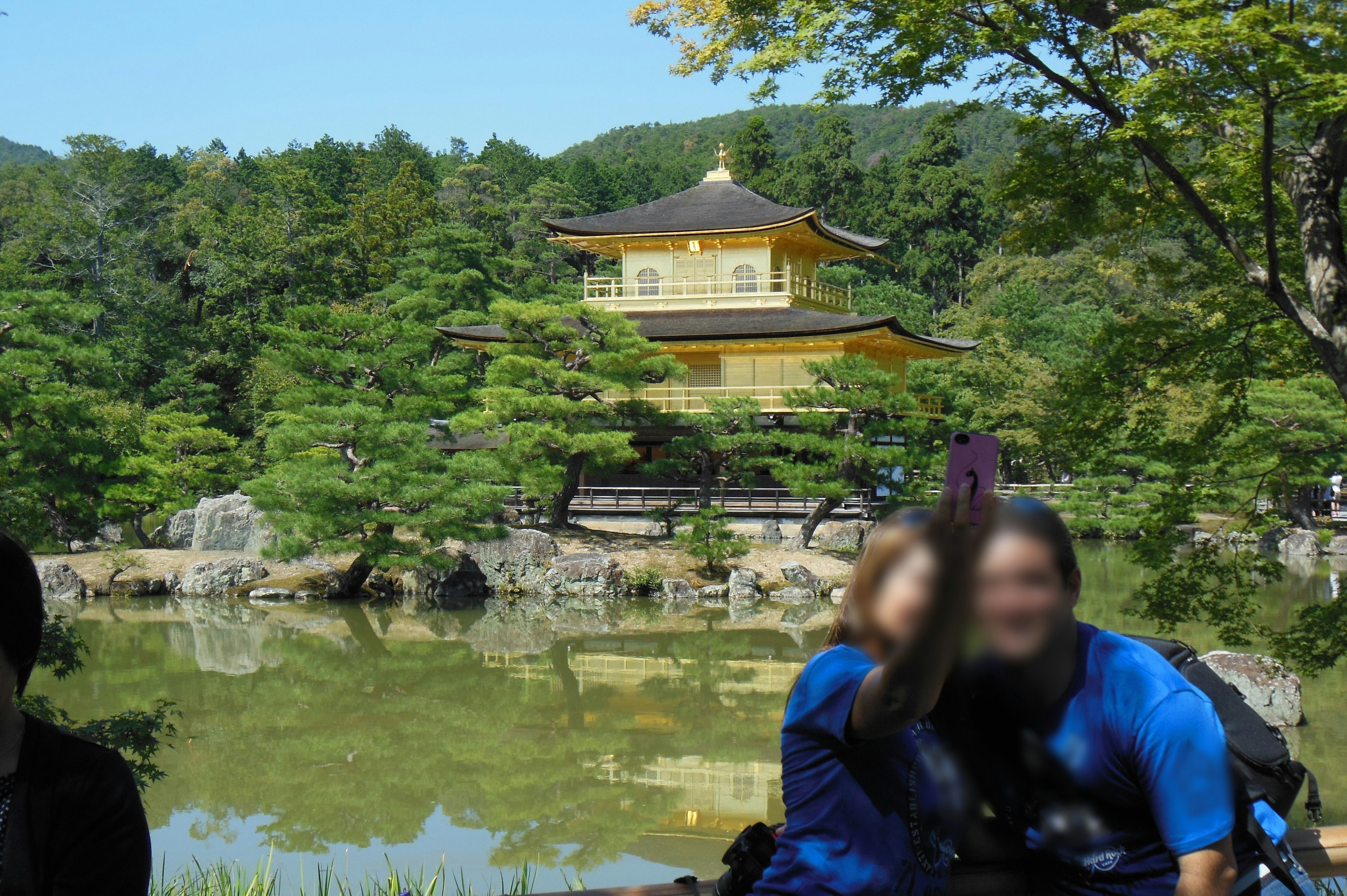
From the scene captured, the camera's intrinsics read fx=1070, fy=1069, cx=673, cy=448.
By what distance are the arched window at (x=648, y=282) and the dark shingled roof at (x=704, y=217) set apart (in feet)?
2.92

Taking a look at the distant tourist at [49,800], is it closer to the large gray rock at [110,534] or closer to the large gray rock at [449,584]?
the large gray rock at [449,584]

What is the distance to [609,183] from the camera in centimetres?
4131

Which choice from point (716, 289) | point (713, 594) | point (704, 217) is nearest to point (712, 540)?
point (713, 594)

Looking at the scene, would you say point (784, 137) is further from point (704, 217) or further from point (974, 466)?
point (974, 466)

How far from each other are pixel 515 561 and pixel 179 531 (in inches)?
230

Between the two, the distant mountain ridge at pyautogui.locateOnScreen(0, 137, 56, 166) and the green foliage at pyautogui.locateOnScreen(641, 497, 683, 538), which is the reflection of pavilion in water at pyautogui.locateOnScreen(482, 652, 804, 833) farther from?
the distant mountain ridge at pyautogui.locateOnScreen(0, 137, 56, 166)

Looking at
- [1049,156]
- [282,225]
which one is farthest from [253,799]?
[282,225]

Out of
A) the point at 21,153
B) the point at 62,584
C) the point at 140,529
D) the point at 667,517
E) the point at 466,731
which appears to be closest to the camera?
the point at 466,731

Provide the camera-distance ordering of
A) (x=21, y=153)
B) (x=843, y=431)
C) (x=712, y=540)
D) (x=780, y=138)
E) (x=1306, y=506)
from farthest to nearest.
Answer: (x=21, y=153), (x=780, y=138), (x=1306, y=506), (x=843, y=431), (x=712, y=540)

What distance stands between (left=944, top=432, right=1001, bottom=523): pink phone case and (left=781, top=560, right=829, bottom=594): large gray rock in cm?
1279

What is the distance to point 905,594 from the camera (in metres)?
0.66

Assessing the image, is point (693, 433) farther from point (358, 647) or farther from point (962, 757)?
point (962, 757)

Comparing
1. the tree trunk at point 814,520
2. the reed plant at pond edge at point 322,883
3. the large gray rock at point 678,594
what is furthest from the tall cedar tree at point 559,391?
the reed plant at pond edge at point 322,883

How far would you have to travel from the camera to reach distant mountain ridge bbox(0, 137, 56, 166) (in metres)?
76.8
